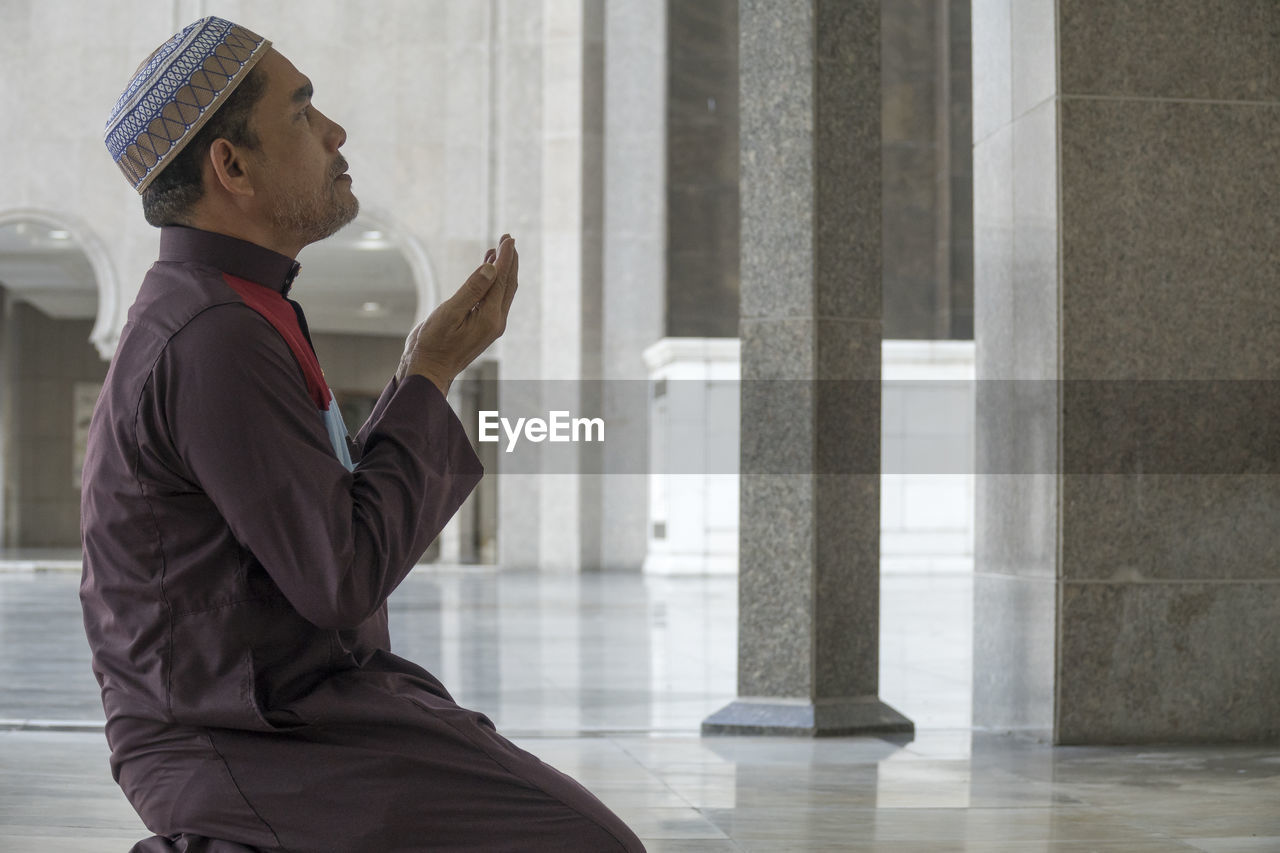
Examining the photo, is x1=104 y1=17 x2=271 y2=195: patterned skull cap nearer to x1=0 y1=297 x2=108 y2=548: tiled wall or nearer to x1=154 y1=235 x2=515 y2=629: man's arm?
x1=154 y1=235 x2=515 y2=629: man's arm

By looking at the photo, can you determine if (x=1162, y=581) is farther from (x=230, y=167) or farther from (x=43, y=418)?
(x=43, y=418)

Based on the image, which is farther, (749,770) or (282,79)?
(749,770)

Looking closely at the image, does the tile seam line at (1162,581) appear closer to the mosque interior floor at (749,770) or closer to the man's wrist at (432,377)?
the mosque interior floor at (749,770)

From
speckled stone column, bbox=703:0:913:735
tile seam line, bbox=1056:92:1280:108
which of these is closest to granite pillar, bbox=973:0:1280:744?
tile seam line, bbox=1056:92:1280:108

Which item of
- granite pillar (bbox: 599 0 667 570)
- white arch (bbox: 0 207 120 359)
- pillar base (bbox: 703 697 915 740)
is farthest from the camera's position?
granite pillar (bbox: 599 0 667 570)

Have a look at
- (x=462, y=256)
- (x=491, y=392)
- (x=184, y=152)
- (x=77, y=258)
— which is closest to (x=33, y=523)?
(x=77, y=258)

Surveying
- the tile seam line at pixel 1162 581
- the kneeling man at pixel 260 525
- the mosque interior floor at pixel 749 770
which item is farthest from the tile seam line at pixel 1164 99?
the kneeling man at pixel 260 525

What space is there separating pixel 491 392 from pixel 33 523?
1366 centimetres

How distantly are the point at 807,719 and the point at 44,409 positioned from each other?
31541 mm

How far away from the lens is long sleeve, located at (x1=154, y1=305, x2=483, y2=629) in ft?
5.45

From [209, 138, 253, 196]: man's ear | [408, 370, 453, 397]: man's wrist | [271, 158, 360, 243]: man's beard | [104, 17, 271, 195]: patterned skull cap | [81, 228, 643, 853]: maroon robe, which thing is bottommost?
[81, 228, 643, 853]: maroon robe

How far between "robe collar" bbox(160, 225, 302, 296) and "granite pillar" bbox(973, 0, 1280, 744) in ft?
15.9

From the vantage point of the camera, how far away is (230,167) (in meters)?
1.89

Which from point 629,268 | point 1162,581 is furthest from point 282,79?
point 629,268
